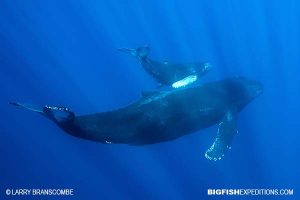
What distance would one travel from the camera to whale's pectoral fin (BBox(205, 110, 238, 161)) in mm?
9227

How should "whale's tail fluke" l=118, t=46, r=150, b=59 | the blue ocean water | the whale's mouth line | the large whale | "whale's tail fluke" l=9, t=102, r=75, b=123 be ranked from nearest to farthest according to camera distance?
"whale's tail fluke" l=9, t=102, r=75, b=123
the large whale
"whale's tail fluke" l=118, t=46, r=150, b=59
the whale's mouth line
the blue ocean water

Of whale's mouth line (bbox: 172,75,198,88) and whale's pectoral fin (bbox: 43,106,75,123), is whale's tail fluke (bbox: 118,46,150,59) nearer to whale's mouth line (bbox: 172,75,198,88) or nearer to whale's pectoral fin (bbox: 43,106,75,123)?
whale's mouth line (bbox: 172,75,198,88)

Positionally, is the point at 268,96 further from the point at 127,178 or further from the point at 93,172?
the point at 93,172

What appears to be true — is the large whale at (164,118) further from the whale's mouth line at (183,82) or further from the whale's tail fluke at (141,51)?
the whale's tail fluke at (141,51)

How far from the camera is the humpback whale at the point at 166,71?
9.05 meters

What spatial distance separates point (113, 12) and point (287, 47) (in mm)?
7513

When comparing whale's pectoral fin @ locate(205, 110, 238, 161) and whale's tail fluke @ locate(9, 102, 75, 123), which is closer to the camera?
whale's tail fluke @ locate(9, 102, 75, 123)

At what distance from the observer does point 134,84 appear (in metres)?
17.5

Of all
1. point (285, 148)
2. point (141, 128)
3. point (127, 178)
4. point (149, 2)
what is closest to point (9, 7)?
point (149, 2)

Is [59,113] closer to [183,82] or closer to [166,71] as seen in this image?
[166,71]

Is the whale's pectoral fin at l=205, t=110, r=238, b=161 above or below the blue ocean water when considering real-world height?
below

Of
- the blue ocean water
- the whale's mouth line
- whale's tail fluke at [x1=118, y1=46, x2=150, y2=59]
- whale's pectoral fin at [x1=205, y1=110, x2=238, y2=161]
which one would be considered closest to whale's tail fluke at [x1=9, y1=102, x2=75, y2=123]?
whale's tail fluke at [x1=118, y1=46, x2=150, y2=59]

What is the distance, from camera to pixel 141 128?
28.1 feet

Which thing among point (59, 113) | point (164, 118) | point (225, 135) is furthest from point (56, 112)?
point (225, 135)
